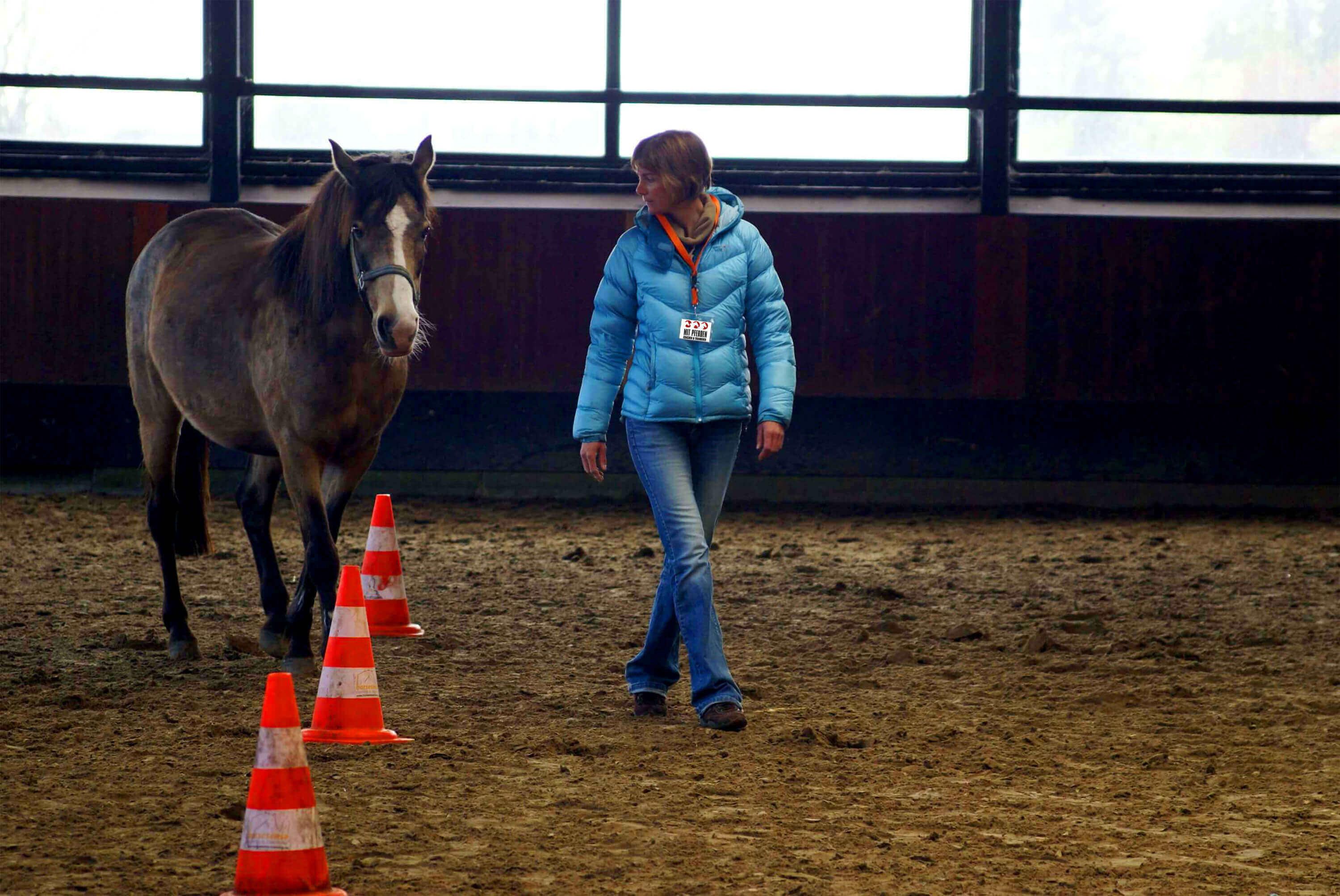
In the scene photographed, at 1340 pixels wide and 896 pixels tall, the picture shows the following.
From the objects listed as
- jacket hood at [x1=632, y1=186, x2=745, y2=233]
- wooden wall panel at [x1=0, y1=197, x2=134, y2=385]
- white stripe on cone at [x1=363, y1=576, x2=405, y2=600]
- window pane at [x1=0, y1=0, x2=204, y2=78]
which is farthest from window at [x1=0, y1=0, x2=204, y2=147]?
jacket hood at [x1=632, y1=186, x2=745, y2=233]

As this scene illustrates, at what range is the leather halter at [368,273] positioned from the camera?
4.21 meters

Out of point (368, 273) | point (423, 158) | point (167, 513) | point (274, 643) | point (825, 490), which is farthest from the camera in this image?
point (825, 490)

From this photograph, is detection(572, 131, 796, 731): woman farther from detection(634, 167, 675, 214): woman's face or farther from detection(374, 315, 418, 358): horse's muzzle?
detection(374, 315, 418, 358): horse's muzzle

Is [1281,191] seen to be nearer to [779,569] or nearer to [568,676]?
[779,569]

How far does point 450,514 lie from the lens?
8.38 m

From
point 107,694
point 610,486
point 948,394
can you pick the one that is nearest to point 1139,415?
point 948,394

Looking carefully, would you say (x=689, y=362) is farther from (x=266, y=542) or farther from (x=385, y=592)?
(x=266, y=542)

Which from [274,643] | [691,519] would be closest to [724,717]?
[691,519]

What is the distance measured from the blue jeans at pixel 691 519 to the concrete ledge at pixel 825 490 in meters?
4.98

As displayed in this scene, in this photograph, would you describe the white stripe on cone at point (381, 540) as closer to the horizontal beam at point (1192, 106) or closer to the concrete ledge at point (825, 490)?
the concrete ledge at point (825, 490)

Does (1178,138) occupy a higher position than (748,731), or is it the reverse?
(1178,138)

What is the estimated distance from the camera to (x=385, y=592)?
5.21 m

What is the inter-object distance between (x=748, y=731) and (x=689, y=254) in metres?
1.27

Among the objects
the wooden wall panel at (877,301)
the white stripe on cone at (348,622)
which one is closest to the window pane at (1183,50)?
the wooden wall panel at (877,301)
